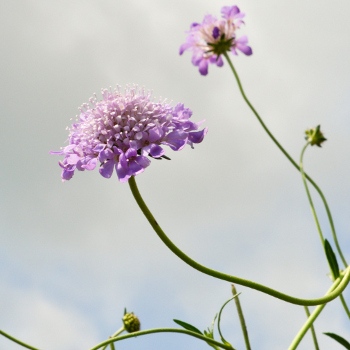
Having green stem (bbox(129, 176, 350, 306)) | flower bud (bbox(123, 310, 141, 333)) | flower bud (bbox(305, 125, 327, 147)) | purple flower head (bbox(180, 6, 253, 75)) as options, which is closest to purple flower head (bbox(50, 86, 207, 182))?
green stem (bbox(129, 176, 350, 306))

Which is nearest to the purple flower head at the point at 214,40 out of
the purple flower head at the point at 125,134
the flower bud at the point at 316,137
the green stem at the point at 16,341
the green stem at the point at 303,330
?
the flower bud at the point at 316,137

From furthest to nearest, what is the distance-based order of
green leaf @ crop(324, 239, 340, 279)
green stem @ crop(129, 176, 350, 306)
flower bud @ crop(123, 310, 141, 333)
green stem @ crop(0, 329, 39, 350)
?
flower bud @ crop(123, 310, 141, 333), green leaf @ crop(324, 239, 340, 279), green stem @ crop(0, 329, 39, 350), green stem @ crop(129, 176, 350, 306)

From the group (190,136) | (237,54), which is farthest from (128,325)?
(237,54)

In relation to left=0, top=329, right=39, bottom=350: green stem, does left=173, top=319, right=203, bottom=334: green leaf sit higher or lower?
higher

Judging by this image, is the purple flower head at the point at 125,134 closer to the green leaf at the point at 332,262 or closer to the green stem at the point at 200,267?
the green stem at the point at 200,267

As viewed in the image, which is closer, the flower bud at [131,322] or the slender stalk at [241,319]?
the slender stalk at [241,319]

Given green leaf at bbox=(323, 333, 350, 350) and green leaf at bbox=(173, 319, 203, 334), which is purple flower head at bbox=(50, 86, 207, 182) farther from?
green leaf at bbox=(323, 333, 350, 350)
